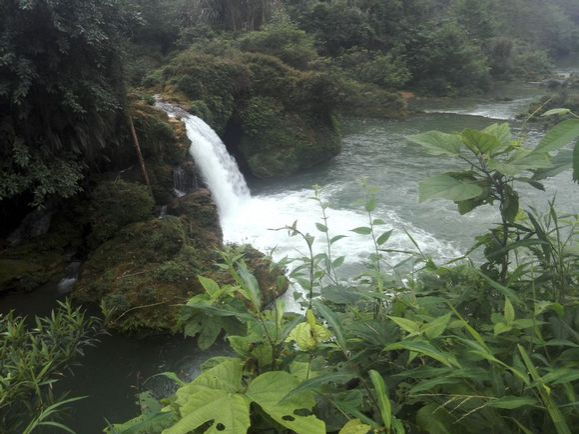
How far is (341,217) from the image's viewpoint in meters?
8.40

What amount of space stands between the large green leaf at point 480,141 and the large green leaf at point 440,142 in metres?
0.03

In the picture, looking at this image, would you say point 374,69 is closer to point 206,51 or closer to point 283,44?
point 283,44

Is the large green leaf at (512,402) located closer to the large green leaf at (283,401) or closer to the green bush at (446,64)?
the large green leaf at (283,401)

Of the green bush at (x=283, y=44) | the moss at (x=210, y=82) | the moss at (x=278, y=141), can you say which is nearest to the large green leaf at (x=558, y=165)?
the moss at (x=210, y=82)

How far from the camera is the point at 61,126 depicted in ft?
20.1

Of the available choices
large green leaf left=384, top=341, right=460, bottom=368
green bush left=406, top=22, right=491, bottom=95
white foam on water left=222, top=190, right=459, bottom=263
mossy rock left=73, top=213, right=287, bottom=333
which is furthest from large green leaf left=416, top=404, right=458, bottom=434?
green bush left=406, top=22, right=491, bottom=95

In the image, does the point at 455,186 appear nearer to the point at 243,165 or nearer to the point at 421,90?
the point at 243,165

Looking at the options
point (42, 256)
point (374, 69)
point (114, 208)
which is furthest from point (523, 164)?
point (374, 69)

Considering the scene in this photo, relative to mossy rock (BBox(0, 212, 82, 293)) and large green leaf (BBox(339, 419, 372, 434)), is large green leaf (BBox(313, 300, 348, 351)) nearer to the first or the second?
large green leaf (BBox(339, 419, 372, 434))

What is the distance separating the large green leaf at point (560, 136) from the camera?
37.0 inches

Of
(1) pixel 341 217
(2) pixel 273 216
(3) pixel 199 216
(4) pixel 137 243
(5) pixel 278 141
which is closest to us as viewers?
(4) pixel 137 243

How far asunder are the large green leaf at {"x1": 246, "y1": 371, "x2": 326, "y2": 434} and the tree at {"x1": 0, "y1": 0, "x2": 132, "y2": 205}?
17.9ft

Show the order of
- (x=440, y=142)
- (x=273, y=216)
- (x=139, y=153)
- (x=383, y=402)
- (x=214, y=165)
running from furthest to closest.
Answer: (x=214, y=165)
(x=273, y=216)
(x=139, y=153)
(x=440, y=142)
(x=383, y=402)

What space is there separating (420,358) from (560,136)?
1.89 feet
